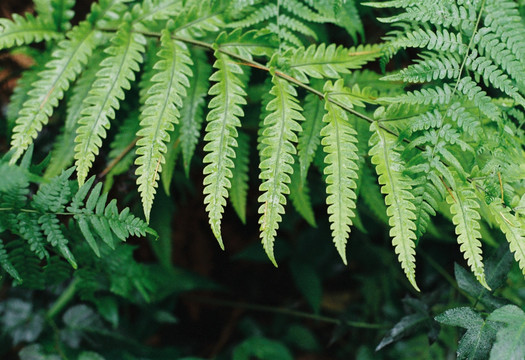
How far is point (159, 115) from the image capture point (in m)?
1.58

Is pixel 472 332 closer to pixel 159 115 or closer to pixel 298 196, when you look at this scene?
pixel 298 196

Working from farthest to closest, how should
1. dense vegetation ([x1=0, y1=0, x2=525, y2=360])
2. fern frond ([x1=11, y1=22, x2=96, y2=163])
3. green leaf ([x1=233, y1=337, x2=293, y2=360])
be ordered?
green leaf ([x1=233, y1=337, x2=293, y2=360]), fern frond ([x1=11, y1=22, x2=96, y2=163]), dense vegetation ([x1=0, y1=0, x2=525, y2=360])

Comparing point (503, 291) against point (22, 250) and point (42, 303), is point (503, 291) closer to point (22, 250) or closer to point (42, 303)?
point (22, 250)

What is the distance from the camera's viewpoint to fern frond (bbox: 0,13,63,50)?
1739 millimetres

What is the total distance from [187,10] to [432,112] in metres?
1.13

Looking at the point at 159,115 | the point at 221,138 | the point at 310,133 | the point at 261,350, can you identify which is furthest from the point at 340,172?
the point at 261,350

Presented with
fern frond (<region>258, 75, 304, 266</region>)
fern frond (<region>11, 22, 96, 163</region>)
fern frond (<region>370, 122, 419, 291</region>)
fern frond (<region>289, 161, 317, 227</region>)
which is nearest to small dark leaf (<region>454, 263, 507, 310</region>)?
fern frond (<region>370, 122, 419, 291</region>)

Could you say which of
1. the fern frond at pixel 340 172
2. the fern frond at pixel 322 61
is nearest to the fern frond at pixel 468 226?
the fern frond at pixel 340 172

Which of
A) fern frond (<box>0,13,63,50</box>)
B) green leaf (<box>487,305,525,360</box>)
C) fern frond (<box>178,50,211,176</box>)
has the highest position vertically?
fern frond (<box>0,13,63,50</box>)

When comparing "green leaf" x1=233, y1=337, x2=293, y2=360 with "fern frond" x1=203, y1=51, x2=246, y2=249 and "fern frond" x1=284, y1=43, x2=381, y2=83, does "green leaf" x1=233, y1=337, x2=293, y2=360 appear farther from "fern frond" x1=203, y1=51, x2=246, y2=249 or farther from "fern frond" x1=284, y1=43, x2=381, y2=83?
"fern frond" x1=284, y1=43, x2=381, y2=83

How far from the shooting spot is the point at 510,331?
4.19 feet

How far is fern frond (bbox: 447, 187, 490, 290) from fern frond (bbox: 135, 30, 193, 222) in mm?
1024

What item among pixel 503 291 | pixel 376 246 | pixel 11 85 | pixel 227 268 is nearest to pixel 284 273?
pixel 227 268

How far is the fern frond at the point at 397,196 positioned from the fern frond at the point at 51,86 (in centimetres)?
124
